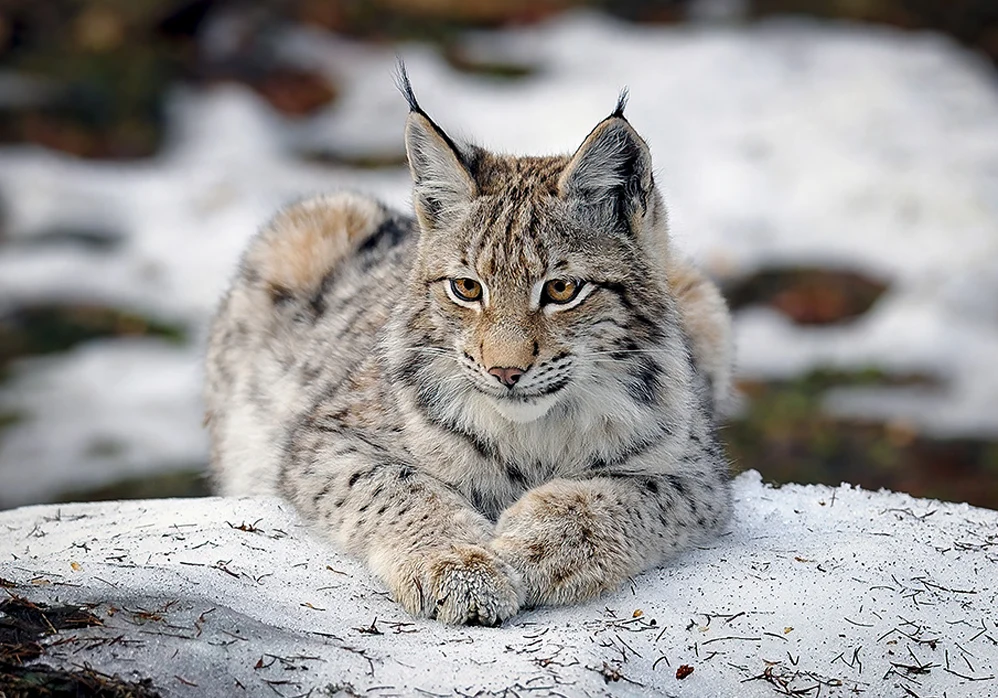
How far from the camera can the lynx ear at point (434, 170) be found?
5.04m

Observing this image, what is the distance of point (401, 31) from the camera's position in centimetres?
1686

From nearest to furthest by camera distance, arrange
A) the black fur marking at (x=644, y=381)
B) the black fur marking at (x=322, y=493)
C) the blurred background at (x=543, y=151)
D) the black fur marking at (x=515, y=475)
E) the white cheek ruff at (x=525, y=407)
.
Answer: the white cheek ruff at (x=525, y=407), the black fur marking at (x=644, y=381), the black fur marking at (x=515, y=475), the black fur marking at (x=322, y=493), the blurred background at (x=543, y=151)

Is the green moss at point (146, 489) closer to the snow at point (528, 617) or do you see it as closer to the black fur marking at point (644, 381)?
the snow at point (528, 617)

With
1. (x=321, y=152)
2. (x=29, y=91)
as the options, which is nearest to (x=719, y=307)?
(x=321, y=152)

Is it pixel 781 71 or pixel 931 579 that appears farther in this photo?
pixel 781 71

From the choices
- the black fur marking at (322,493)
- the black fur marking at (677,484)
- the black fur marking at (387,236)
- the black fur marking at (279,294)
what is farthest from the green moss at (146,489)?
the black fur marking at (677,484)

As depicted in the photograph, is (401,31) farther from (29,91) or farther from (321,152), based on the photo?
(29,91)

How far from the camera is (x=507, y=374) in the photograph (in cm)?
459

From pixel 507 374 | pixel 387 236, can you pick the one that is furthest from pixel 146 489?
pixel 507 374

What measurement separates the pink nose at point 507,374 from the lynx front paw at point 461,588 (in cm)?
61

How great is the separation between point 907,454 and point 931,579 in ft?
16.6

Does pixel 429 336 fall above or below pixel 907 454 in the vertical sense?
above

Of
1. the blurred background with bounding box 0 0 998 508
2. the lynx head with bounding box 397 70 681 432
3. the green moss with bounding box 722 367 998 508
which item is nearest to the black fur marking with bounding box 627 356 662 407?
the lynx head with bounding box 397 70 681 432

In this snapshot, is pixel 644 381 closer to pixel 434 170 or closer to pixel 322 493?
pixel 434 170
